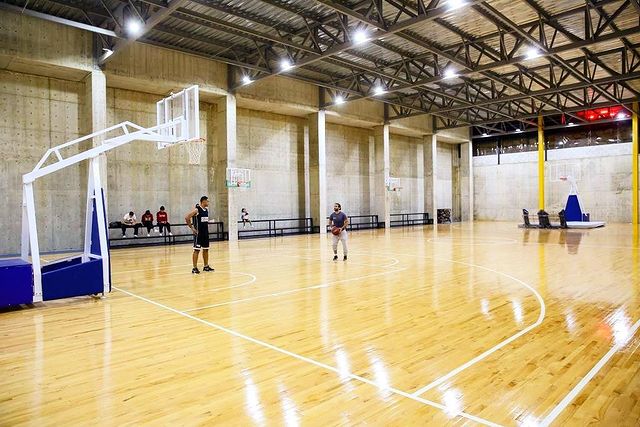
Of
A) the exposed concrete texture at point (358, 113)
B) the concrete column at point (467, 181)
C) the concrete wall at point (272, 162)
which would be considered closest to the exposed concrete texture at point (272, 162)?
the concrete wall at point (272, 162)

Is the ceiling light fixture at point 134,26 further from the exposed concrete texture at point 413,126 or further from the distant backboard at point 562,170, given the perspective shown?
the distant backboard at point 562,170

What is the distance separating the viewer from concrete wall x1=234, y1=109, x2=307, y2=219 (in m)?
21.8

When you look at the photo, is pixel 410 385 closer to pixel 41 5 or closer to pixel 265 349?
pixel 265 349

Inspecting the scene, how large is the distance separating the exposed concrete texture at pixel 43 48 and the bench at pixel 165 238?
5848 mm

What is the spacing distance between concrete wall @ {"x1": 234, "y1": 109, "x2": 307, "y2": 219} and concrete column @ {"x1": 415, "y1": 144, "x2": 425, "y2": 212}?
11.5 meters

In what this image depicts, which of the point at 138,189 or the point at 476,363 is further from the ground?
the point at 138,189

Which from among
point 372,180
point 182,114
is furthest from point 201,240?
point 372,180

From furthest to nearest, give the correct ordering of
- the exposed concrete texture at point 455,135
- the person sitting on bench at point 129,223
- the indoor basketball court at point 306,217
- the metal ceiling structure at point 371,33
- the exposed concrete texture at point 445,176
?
the exposed concrete texture at point 445,176 < the exposed concrete texture at point 455,135 < the person sitting on bench at point 129,223 < the metal ceiling structure at point 371,33 < the indoor basketball court at point 306,217

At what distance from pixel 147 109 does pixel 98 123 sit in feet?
10.7

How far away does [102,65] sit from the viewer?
51.2 ft

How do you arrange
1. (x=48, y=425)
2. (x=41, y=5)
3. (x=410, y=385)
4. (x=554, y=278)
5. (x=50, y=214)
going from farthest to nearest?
(x=50, y=214), (x=41, y=5), (x=554, y=278), (x=410, y=385), (x=48, y=425)

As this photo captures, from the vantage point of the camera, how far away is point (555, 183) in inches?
1223

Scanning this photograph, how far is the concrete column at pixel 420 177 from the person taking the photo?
32312 millimetres

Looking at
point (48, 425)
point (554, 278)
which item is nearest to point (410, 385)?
point (48, 425)
